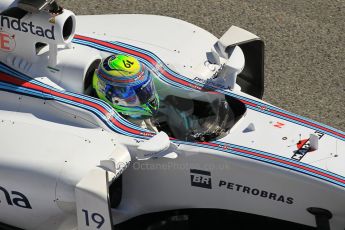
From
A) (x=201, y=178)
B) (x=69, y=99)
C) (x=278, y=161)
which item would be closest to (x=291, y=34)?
(x=278, y=161)

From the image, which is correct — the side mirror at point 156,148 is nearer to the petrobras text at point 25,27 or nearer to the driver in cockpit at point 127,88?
the driver in cockpit at point 127,88

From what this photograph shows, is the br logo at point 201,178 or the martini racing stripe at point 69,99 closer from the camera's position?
the br logo at point 201,178

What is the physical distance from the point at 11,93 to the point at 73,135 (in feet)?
2.22

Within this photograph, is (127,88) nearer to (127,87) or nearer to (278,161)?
(127,87)

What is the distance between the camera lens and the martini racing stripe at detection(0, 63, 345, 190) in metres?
5.45

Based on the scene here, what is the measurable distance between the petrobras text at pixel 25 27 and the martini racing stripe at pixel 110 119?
379 mm

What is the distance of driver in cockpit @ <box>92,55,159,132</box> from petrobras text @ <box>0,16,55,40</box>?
0.51 metres

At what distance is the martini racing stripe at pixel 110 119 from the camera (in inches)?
214

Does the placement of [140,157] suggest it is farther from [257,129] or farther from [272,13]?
[272,13]

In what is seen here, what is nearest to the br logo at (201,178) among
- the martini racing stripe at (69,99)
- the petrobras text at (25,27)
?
the martini racing stripe at (69,99)

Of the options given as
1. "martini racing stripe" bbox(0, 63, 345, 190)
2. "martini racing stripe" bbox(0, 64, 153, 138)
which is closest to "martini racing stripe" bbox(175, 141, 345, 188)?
"martini racing stripe" bbox(0, 63, 345, 190)

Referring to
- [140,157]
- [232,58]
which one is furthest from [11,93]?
[232,58]

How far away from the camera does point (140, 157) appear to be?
18.0 feet

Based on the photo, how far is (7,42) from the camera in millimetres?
5977
